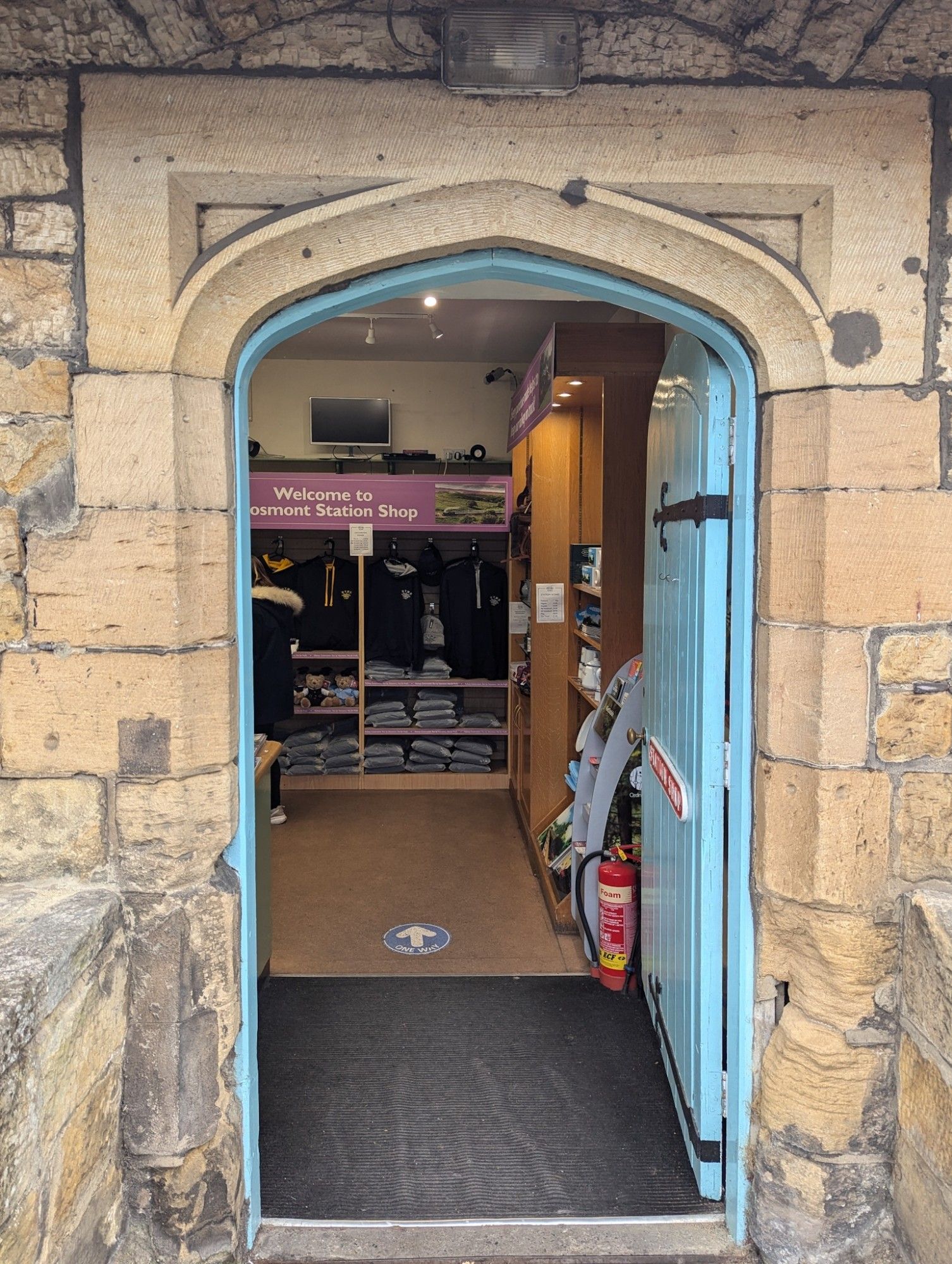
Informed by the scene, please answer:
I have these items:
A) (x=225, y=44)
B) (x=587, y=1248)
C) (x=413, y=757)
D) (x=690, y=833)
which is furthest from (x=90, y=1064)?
(x=413, y=757)

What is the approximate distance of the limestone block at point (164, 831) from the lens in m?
2.03

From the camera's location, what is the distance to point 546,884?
14.6 ft

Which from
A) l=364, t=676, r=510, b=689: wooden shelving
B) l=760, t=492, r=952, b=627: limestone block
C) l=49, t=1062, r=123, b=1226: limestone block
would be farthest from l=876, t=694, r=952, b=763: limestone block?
l=364, t=676, r=510, b=689: wooden shelving

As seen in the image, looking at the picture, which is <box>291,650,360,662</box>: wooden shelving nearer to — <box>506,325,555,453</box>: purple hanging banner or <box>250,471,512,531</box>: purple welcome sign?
<box>250,471,512,531</box>: purple welcome sign

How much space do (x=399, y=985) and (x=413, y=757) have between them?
3.21 m

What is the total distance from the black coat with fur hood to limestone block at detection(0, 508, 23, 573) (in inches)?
125

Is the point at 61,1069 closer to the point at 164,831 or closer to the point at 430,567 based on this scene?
the point at 164,831

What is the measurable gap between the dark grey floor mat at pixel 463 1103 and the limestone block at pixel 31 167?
2.58 m

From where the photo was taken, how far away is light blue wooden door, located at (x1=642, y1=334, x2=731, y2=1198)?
2.34 meters

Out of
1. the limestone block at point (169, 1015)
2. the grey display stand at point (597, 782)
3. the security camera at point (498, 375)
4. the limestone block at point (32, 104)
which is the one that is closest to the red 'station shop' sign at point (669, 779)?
the grey display stand at point (597, 782)

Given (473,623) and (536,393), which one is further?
(473,623)

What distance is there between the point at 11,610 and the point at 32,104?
3.58ft

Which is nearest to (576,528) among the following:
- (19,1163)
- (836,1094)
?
(836,1094)

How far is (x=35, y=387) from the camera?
197cm
